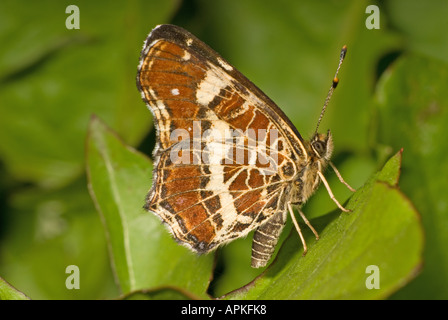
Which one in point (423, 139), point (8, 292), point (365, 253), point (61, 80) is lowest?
point (8, 292)

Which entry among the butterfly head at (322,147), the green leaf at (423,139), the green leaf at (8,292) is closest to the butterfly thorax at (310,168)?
the butterfly head at (322,147)

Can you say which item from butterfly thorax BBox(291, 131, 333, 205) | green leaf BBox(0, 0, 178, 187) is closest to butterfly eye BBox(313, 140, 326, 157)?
butterfly thorax BBox(291, 131, 333, 205)

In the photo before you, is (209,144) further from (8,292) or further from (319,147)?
(8,292)

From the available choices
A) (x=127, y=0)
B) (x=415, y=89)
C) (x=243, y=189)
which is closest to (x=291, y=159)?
(x=243, y=189)

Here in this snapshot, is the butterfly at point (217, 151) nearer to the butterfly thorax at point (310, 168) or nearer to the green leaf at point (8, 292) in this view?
the butterfly thorax at point (310, 168)

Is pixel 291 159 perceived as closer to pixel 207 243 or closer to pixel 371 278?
pixel 207 243

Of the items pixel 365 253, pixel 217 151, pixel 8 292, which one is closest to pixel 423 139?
pixel 217 151

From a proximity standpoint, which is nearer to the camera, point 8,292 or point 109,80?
point 8,292

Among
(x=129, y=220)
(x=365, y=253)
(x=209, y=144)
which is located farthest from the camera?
(x=209, y=144)

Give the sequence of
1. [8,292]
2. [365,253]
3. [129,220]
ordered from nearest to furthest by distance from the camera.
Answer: [365,253], [8,292], [129,220]
